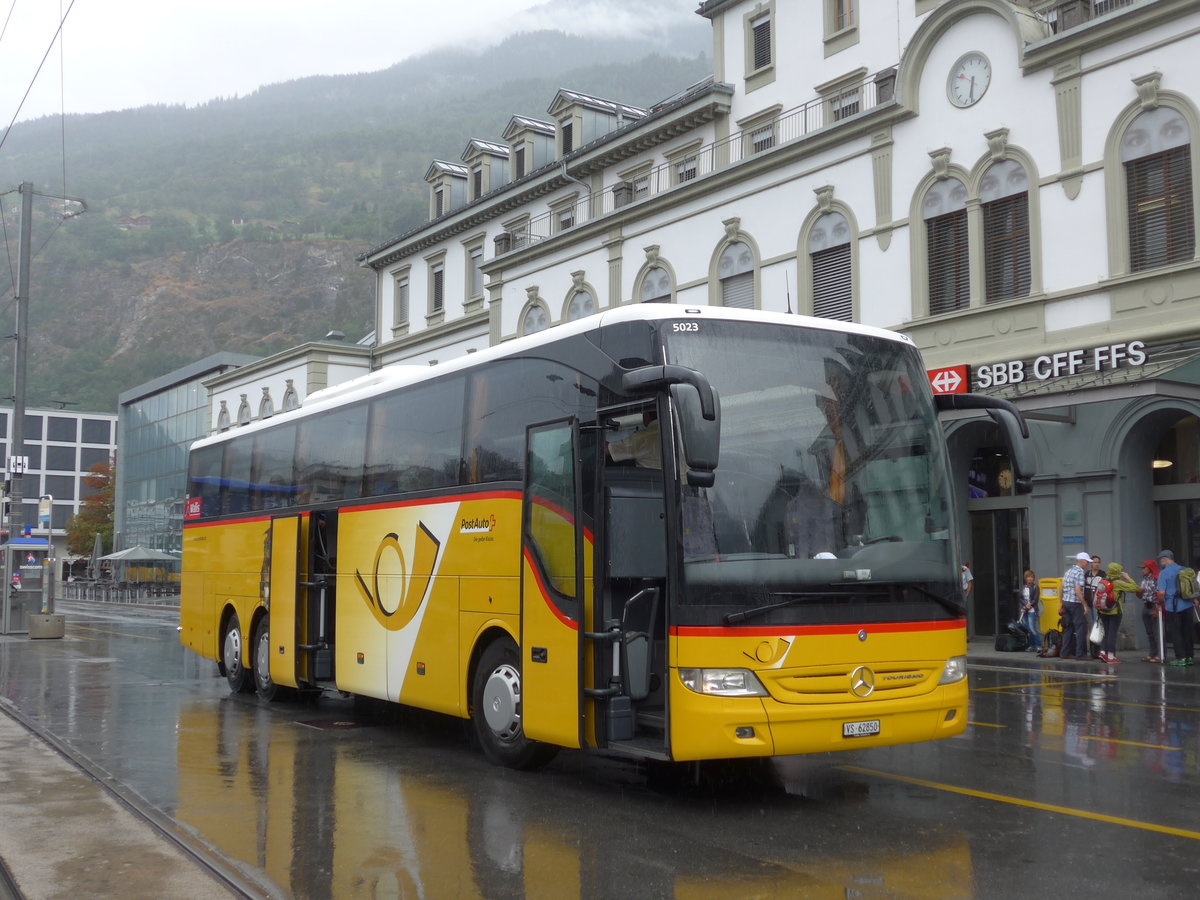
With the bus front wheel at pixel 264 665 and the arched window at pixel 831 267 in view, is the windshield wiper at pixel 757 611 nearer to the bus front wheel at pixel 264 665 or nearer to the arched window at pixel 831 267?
the bus front wheel at pixel 264 665

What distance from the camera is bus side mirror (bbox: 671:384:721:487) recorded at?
23.2ft

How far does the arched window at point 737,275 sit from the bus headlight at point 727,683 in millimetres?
21466

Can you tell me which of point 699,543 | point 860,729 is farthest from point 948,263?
point 699,543

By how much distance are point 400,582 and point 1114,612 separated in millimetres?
13301

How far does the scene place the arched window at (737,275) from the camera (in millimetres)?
28859

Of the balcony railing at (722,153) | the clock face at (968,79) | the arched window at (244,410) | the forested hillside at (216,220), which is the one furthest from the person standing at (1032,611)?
the forested hillside at (216,220)

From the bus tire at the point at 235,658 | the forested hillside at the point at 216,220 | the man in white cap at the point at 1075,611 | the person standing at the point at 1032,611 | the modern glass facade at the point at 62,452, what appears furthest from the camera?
the modern glass facade at the point at 62,452

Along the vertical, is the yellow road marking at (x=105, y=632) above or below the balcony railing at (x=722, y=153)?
below

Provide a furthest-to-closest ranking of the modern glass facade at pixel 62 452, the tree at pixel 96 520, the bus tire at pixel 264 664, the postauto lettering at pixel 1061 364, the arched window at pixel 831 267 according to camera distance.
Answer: the modern glass facade at pixel 62 452 < the tree at pixel 96 520 < the arched window at pixel 831 267 < the postauto lettering at pixel 1061 364 < the bus tire at pixel 264 664

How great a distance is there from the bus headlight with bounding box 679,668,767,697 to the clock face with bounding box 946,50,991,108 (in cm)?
1957

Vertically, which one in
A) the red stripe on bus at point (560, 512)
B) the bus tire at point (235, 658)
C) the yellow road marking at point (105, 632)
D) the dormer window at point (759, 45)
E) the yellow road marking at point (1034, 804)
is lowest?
the yellow road marking at point (105, 632)

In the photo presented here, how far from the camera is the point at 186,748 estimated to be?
36.2 feet

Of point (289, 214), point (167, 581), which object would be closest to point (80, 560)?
point (167, 581)

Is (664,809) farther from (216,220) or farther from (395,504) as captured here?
(216,220)
